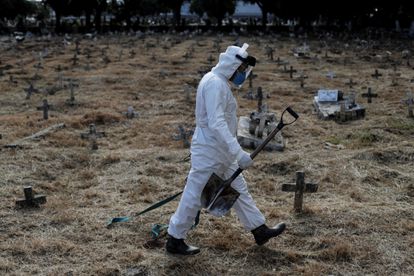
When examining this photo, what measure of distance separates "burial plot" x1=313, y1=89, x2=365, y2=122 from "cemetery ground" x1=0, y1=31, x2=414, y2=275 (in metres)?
0.19

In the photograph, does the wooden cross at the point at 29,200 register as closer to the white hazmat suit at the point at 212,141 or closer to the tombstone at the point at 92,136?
the white hazmat suit at the point at 212,141

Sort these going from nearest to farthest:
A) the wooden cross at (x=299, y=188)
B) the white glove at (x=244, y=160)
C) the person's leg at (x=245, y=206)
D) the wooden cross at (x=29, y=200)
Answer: the white glove at (x=244, y=160)
the person's leg at (x=245, y=206)
the wooden cross at (x=299, y=188)
the wooden cross at (x=29, y=200)

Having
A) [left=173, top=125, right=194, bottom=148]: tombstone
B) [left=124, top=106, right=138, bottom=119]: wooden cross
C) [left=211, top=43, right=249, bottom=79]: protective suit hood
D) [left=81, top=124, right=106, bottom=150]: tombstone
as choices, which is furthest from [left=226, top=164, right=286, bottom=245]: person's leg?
[left=124, top=106, right=138, bottom=119]: wooden cross

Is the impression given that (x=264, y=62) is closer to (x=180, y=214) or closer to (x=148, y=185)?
(x=148, y=185)

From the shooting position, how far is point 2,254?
17.8 feet

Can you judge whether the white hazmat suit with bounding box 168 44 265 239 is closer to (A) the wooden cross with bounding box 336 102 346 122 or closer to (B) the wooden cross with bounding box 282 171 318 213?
(B) the wooden cross with bounding box 282 171 318 213

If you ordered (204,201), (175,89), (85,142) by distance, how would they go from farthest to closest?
(175,89), (85,142), (204,201)

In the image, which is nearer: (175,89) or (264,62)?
(175,89)

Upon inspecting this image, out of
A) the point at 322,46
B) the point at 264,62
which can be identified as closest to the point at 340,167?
the point at 264,62

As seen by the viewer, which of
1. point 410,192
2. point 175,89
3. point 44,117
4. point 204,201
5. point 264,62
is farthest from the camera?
point 264,62

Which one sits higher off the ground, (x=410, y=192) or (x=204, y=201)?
(x=204, y=201)

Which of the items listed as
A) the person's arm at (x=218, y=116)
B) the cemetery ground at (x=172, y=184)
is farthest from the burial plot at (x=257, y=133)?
the person's arm at (x=218, y=116)

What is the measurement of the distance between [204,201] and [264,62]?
18.7 metres

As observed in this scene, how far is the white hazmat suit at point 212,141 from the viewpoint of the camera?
194 inches
